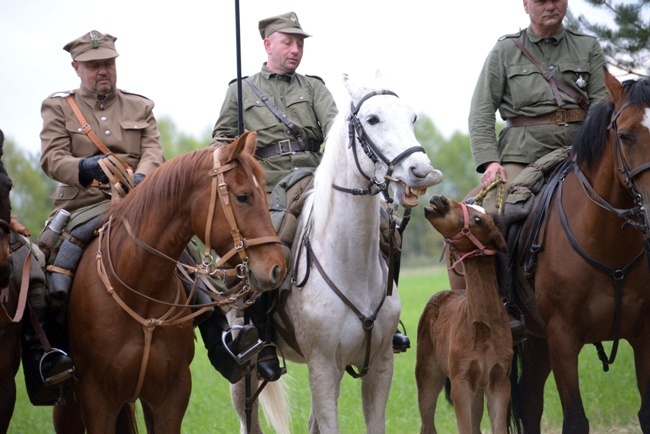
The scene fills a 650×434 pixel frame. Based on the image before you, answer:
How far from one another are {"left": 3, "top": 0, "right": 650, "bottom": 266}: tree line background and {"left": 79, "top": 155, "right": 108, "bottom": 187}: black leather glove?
275cm

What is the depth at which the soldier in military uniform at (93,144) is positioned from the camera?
6.71 metres

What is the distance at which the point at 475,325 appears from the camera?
725cm

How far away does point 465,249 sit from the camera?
743cm

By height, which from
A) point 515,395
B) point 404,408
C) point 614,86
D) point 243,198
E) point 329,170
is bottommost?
point 404,408

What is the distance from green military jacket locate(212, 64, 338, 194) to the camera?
27.2 feet

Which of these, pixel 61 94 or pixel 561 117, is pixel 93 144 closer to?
pixel 61 94

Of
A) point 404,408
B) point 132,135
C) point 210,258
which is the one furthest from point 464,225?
point 404,408

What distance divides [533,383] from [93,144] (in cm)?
450

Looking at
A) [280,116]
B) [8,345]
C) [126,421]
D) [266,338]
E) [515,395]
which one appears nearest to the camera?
[8,345]

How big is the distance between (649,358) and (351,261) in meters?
2.48

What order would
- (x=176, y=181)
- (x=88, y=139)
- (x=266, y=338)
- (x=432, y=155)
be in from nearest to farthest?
(x=176, y=181) < (x=88, y=139) < (x=266, y=338) < (x=432, y=155)

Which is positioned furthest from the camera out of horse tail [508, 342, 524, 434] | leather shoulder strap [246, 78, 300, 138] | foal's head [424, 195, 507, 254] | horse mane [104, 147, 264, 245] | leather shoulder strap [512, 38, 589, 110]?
horse tail [508, 342, 524, 434]

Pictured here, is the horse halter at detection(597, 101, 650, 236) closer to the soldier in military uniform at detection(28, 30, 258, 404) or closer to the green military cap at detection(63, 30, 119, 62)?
the soldier in military uniform at detection(28, 30, 258, 404)

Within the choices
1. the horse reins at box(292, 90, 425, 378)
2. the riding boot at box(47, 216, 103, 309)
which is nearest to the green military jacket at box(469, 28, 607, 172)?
the horse reins at box(292, 90, 425, 378)
